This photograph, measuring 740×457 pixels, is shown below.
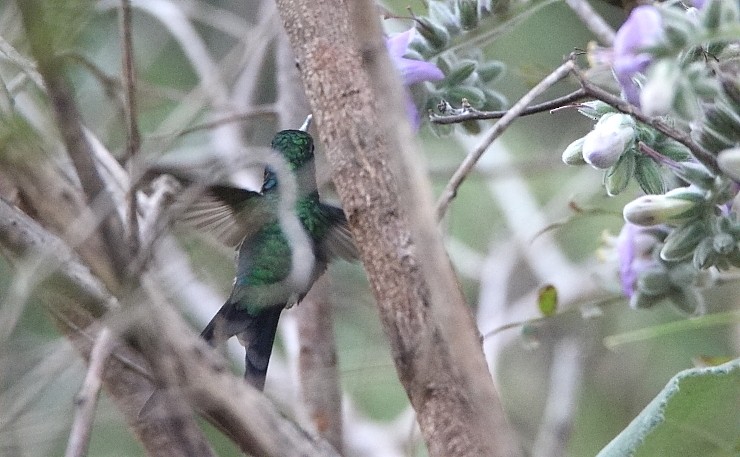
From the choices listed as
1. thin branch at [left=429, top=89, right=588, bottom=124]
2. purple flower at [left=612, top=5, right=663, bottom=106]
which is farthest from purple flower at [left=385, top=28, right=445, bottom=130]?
purple flower at [left=612, top=5, right=663, bottom=106]

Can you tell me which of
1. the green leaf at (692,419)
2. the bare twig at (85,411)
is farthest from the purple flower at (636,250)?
the bare twig at (85,411)

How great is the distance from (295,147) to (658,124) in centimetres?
45

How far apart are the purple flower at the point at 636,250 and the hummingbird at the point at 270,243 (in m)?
0.28

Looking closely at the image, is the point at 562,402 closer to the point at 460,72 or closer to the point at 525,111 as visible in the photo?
the point at 460,72

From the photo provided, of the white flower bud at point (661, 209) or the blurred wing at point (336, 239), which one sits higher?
the white flower bud at point (661, 209)

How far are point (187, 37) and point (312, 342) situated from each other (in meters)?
0.83

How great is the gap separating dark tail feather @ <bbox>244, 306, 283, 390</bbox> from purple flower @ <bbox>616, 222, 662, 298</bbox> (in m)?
0.36

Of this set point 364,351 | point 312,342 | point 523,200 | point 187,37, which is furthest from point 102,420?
point 523,200

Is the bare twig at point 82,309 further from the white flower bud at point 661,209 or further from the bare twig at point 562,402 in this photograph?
the bare twig at point 562,402

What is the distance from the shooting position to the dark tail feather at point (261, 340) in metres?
0.98

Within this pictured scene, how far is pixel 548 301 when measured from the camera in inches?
37.2

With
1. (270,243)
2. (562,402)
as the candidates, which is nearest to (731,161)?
(270,243)

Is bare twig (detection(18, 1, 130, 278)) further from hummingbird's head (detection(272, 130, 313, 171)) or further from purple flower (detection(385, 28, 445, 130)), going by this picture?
hummingbird's head (detection(272, 130, 313, 171))

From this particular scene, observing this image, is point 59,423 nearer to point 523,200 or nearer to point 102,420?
point 102,420
